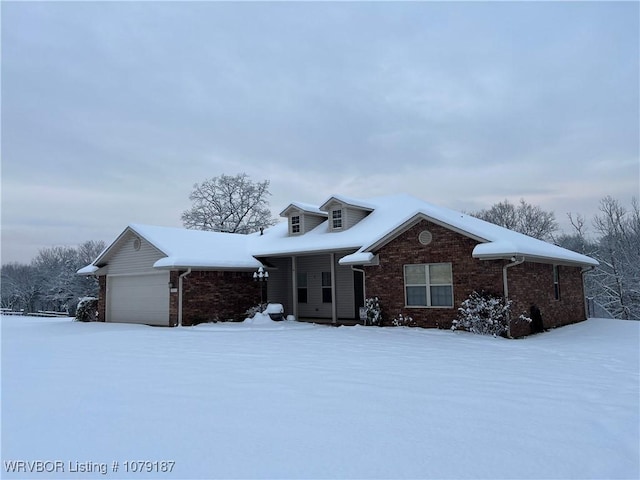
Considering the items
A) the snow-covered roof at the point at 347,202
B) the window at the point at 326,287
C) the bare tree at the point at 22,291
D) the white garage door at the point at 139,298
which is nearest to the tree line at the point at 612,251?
the snow-covered roof at the point at 347,202

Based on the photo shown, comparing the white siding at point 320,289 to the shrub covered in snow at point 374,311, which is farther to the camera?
the white siding at point 320,289

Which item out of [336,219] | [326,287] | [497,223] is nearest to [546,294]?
[336,219]

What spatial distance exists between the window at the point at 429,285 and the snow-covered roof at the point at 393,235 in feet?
4.52

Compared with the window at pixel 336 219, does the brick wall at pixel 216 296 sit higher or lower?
lower

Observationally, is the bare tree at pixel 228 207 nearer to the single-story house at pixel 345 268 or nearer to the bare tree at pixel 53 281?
the bare tree at pixel 53 281

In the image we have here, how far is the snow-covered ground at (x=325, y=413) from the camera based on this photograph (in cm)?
429

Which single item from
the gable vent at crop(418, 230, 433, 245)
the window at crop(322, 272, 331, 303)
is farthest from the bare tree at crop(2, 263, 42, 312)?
the gable vent at crop(418, 230, 433, 245)

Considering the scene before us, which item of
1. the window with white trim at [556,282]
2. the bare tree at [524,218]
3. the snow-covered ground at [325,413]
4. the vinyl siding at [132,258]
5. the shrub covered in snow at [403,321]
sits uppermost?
the bare tree at [524,218]

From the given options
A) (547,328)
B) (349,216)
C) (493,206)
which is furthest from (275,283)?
(493,206)

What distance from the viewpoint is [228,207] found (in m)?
42.7

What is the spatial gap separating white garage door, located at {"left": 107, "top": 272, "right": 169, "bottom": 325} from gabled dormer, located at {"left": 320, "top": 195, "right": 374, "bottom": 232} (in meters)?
7.15

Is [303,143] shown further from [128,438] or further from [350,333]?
[128,438]

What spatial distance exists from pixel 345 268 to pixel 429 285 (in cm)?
561

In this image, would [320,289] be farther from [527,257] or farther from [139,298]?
[527,257]
